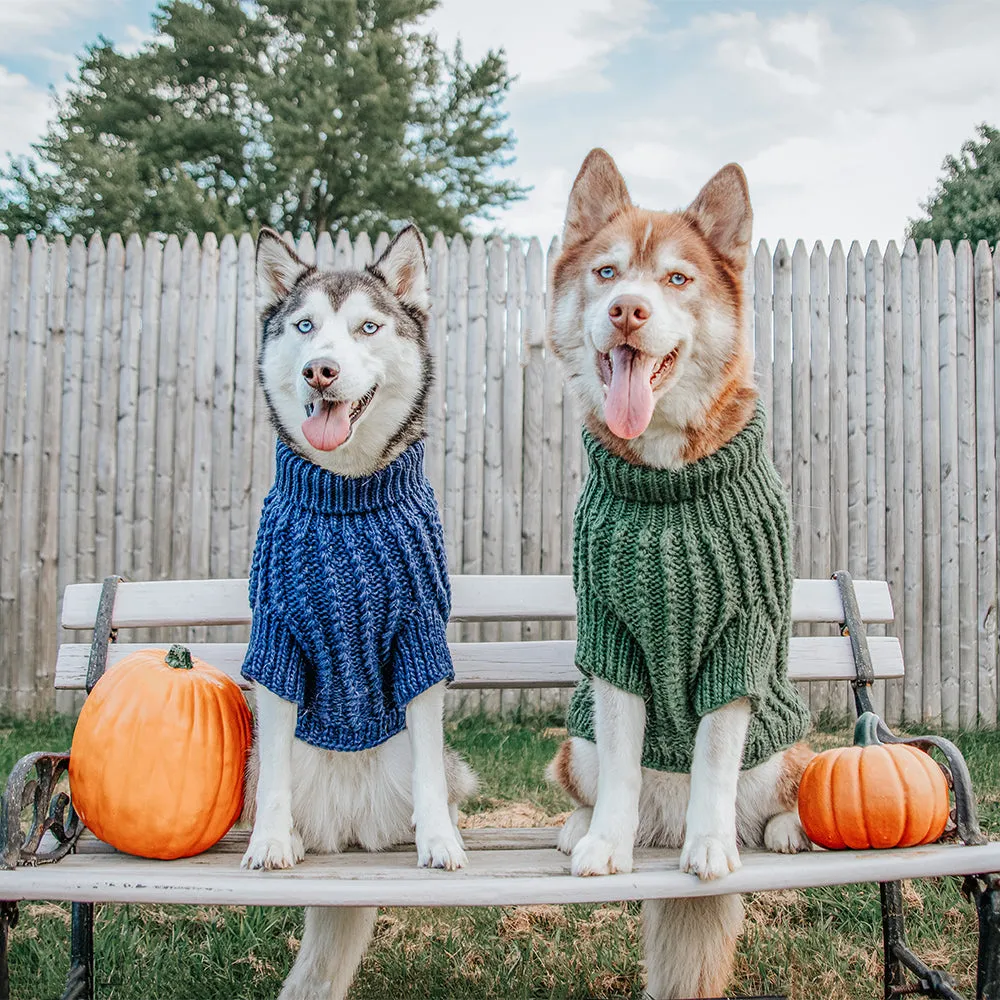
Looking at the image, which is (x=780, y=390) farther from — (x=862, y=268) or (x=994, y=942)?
(x=994, y=942)

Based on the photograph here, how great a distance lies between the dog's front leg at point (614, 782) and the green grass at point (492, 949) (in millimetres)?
858

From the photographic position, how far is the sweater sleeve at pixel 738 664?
6.16 ft

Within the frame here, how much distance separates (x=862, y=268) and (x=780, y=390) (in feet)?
2.68

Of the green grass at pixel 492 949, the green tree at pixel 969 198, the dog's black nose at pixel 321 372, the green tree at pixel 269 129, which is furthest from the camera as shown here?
the green tree at pixel 269 129

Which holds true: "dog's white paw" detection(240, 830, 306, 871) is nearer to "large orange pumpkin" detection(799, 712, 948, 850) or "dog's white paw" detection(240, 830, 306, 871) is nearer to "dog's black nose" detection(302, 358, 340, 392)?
"dog's black nose" detection(302, 358, 340, 392)

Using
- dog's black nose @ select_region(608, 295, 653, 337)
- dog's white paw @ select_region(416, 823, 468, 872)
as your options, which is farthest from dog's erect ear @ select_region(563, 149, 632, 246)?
dog's white paw @ select_region(416, 823, 468, 872)

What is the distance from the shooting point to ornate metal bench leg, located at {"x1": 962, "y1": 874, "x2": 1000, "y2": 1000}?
186 centimetres

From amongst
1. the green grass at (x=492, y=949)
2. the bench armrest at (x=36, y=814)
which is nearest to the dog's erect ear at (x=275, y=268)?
the bench armrest at (x=36, y=814)

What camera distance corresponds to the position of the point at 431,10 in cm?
1388

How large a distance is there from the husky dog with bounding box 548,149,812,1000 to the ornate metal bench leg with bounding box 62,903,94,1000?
122 cm

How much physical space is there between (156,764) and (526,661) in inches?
43.1

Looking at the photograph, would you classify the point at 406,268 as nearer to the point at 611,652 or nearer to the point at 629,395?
the point at 629,395

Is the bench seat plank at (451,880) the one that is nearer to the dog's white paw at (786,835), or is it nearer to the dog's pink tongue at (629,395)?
the dog's white paw at (786,835)

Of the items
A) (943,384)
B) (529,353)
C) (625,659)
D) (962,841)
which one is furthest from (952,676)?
(625,659)
